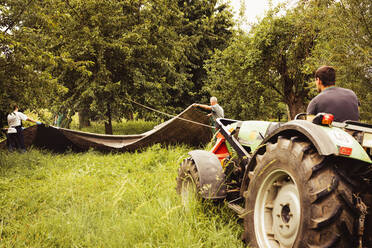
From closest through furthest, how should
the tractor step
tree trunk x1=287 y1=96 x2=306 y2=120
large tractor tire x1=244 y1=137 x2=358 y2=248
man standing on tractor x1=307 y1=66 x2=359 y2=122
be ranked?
1. large tractor tire x1=244 y1=137 x2=358 y2=248
2. the tractor step
3. man standing on tractor x1=307 y1=66 x2=359 y2=122
4. tree trunk x1=287 y1=96 x2=306 y2=120

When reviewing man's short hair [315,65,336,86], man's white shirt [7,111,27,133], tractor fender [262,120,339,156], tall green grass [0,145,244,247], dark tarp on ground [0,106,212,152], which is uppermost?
man's short hair [315,65,336,86]

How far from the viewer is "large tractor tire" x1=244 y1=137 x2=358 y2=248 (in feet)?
4.32

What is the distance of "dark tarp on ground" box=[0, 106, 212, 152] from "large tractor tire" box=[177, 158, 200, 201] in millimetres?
2931

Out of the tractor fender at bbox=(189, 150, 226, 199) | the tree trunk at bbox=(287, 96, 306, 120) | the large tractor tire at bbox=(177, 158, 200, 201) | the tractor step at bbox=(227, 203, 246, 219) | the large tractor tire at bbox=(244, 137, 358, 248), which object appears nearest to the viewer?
the large tractor tire at bbox=(244, 137, 358, 248)

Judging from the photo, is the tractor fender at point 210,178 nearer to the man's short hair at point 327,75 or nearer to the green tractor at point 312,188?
the green tractor at point 312,188

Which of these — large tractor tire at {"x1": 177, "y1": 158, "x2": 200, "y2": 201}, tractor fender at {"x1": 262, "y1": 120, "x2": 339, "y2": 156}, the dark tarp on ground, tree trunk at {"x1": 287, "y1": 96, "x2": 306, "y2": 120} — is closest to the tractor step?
large tractor tire at {"x1": 177, "y1": 158, "x2": 200, "y2": 201}

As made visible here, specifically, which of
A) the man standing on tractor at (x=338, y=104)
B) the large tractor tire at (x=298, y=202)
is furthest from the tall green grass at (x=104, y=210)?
the man standing on tractor at (x=338, y=104)

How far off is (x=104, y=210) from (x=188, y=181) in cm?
111

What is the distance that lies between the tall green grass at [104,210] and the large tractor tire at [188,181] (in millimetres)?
115

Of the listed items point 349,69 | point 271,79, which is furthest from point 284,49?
point 349,69

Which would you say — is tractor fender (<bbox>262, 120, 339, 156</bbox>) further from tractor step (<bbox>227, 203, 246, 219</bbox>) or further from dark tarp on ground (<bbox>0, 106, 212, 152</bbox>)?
dark tarp on ground (<bbox>0, 106, 212, 152</bbox>)

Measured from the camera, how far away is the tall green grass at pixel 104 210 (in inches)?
87.7

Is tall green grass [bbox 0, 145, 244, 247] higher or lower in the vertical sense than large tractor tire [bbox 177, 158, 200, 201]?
lower

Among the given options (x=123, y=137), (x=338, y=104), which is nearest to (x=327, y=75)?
(x=338, y=104)
